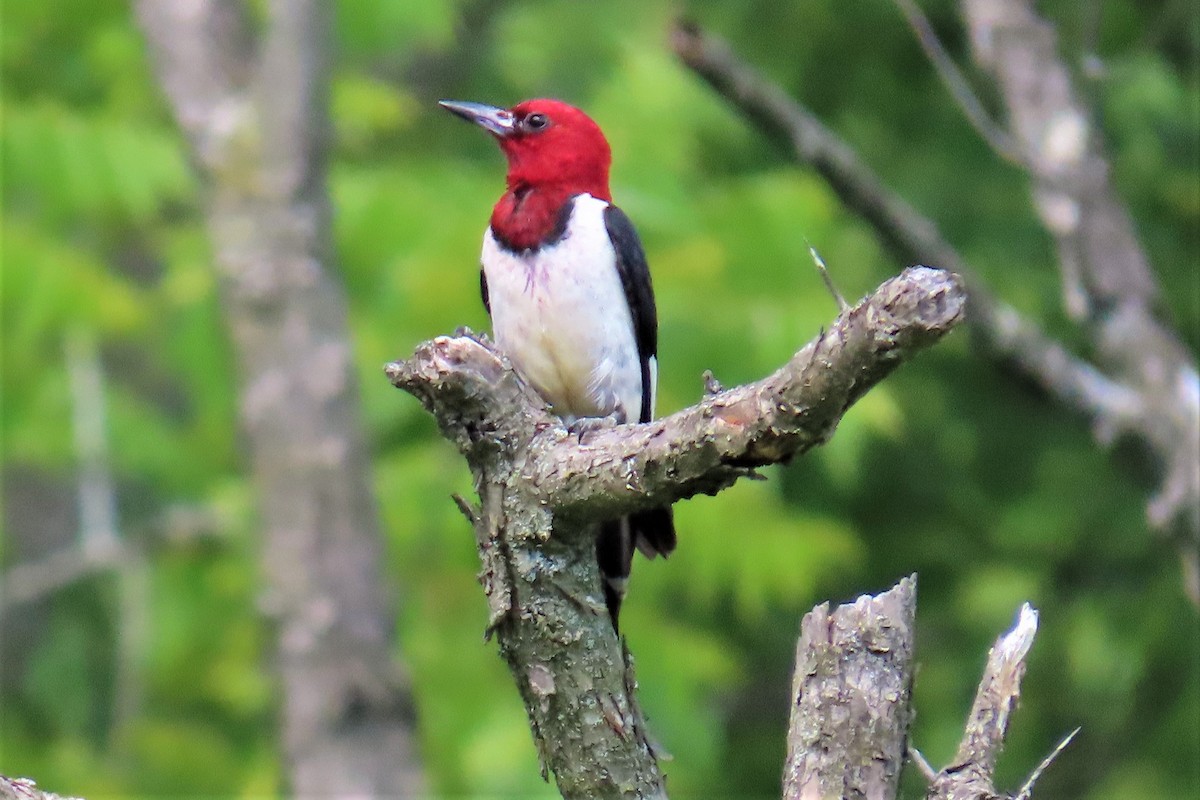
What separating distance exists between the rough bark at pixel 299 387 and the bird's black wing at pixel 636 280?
1819mm

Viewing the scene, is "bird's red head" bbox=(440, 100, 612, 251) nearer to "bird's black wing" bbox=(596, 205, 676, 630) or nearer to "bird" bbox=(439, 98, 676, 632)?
"bird" bbox=(439, 98, 676, 632)

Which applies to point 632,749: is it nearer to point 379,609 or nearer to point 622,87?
point 379,609

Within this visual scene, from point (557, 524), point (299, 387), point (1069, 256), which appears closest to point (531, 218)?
point (557, 524)

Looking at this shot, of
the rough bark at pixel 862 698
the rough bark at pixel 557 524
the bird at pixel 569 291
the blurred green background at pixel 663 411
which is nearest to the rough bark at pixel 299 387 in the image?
the blurred green background at pixel 663 411

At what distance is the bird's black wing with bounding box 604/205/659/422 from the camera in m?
4.82

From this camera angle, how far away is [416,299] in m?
7.10

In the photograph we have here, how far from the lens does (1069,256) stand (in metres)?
5.51

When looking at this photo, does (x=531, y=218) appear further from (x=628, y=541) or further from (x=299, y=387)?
(x=299, y=387)

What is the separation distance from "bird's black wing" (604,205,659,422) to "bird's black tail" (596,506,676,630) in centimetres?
65

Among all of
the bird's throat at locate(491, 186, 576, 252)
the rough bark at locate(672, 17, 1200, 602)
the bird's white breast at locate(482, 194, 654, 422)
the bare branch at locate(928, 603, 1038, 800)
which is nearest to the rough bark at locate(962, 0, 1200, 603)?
the rough bark at locate(672, 17, 1200, 602)

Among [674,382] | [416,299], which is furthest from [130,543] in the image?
[674,382]

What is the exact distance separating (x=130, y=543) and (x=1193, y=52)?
567cm

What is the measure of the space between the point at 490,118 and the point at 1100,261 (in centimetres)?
205

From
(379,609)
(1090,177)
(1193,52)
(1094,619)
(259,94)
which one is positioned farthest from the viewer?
(1094,619)
